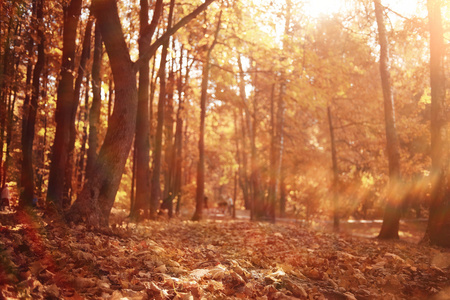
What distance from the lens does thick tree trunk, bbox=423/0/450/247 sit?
37.2 feet

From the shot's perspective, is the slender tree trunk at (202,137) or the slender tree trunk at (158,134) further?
the slender tree trunk at (202,137)

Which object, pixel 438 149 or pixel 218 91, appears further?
pixel 218 91

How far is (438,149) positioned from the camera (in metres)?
11.6

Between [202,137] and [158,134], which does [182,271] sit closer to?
[158,134]

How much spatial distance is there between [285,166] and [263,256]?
2433 centimetres

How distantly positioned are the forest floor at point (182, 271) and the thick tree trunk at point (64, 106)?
4053 mm

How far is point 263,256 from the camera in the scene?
765 centimetres

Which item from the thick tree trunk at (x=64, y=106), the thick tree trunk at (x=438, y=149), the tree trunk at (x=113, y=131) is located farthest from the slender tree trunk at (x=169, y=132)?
the thick tree trunk at (x=438, y=149)

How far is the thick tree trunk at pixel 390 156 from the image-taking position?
43.7 ft

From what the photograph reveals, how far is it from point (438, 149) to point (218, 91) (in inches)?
553

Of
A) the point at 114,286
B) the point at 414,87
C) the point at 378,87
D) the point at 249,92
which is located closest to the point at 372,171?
the point at 378,87

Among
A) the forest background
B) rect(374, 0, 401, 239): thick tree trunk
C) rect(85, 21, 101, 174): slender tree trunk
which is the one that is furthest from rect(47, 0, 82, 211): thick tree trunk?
rect(374, 0, 401, 239): thick tree trunk

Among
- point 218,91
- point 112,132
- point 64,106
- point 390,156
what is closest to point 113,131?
point 112,132

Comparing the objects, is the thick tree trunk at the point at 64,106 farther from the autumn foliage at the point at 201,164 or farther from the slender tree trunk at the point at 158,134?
the slender tree trunk at the point at 158,134
